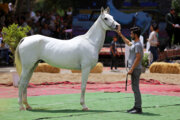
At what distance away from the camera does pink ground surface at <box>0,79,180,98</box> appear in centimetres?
1535

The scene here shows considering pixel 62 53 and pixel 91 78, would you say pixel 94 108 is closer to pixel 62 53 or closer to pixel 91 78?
pixel 62 53

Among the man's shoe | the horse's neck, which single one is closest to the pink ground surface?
the horse's neck

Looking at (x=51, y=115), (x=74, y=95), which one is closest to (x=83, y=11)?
(x=74, y=95)

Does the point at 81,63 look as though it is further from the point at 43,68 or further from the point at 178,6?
the point at 178,6

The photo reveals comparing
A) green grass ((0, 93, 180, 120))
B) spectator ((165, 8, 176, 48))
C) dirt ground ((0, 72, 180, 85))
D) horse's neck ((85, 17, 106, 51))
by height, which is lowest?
dirt ground ((0, 72, 180, 85))

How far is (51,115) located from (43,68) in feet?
38.2

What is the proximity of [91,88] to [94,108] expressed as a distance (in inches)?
204

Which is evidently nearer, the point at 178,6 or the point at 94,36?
the point at 94,36

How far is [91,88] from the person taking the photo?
16.8 m

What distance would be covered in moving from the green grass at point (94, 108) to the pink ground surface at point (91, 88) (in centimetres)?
119

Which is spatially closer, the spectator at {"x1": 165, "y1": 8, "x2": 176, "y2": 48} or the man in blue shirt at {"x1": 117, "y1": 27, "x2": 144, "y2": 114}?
the man in blue shirt at {"x1": 117, "y1": 27, "x2": 144, "y2": 114}

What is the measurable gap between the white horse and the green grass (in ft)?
1.94

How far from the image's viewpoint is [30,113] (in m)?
10.8

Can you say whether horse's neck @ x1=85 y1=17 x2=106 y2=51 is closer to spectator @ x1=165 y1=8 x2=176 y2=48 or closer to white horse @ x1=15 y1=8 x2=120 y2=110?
white horse @ x1=15 y1=8 x2=120 y2=110
